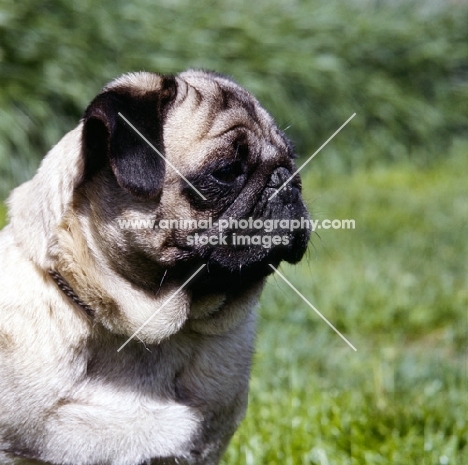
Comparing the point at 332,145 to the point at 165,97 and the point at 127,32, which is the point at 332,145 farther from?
the point at 165,97

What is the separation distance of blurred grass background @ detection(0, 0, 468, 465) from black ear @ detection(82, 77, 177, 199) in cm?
94

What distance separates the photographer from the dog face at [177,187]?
8.70 ft

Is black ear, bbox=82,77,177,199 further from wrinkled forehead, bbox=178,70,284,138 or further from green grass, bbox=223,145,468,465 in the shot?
green grass, bbox=223,145,468,465

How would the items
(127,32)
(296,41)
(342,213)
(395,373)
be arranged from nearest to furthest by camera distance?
1. (395,373)
2. (342,213)
3. (127,32)
4. (296,41)

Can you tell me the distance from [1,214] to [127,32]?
8.80ft

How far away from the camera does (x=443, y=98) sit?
9805mm

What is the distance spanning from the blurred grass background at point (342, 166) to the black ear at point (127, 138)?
94 centimetres

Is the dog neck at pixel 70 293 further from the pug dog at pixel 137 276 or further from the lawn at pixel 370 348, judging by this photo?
the lawn at pixel 370 348

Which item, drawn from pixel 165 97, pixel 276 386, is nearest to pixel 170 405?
pixel 165 97

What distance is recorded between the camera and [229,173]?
9.29 feet

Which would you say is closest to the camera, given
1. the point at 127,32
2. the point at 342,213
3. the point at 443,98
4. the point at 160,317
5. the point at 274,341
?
the point at 160,317

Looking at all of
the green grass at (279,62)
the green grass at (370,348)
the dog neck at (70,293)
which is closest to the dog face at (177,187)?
the dog neck at (70,293)

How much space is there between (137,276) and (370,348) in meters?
2.13

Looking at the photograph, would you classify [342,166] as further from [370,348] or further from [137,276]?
[137,276]
